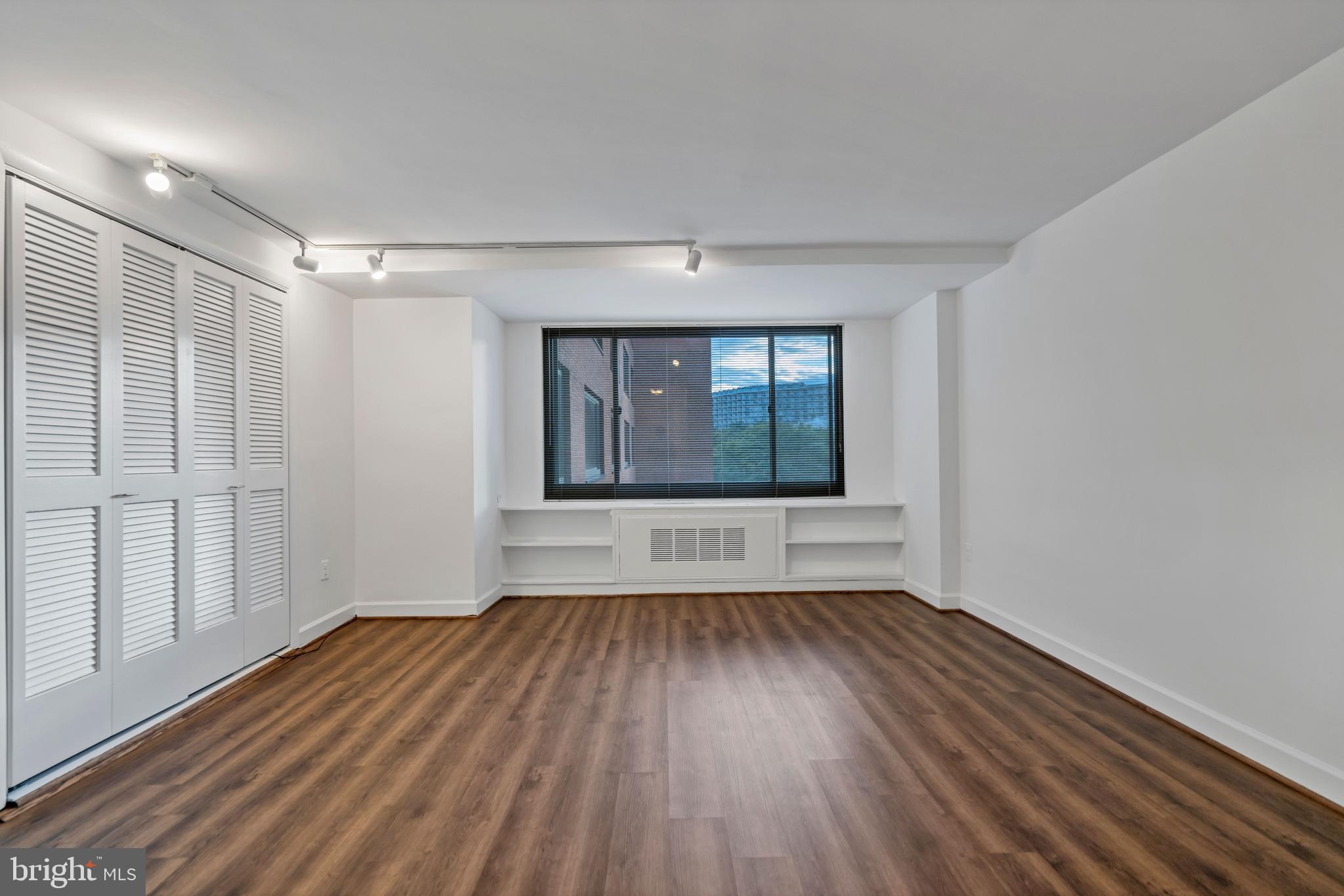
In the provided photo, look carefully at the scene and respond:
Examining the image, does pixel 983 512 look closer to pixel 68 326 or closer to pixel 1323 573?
pixel 1323 573

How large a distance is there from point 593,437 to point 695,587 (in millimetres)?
1617

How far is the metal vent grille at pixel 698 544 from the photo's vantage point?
5.44 meters

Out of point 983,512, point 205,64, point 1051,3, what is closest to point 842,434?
point 983,512

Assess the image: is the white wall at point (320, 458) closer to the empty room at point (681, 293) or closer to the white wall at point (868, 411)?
the empty room at point (681, 293)

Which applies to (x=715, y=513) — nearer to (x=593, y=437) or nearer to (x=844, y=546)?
(x=844, y=546)

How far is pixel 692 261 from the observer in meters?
3.84

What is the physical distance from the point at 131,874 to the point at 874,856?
2169 millimetres

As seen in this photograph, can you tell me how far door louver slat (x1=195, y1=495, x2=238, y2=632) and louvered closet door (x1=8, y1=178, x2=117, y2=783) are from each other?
54 cm

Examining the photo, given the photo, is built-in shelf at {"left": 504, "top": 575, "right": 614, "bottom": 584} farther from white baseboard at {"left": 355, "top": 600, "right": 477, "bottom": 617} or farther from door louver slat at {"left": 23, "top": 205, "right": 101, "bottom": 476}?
door louver slat at {"left": 23, "top": 205, "right": 101, "bottom": 476}

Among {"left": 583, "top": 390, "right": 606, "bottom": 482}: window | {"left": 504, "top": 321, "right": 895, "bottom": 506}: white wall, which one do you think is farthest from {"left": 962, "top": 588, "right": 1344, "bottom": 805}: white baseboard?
{"left": 583, "top": 390, "right": 606, "bottom": 482}: window

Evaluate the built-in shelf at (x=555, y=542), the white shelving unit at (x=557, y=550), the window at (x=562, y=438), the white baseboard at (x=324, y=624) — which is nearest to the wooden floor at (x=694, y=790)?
the white baseboard at (x=324, y=624)

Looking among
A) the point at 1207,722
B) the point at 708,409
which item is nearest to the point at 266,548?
the point at 708,409

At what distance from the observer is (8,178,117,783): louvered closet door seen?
228cm

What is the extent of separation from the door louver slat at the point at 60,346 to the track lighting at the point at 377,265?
1.40m
